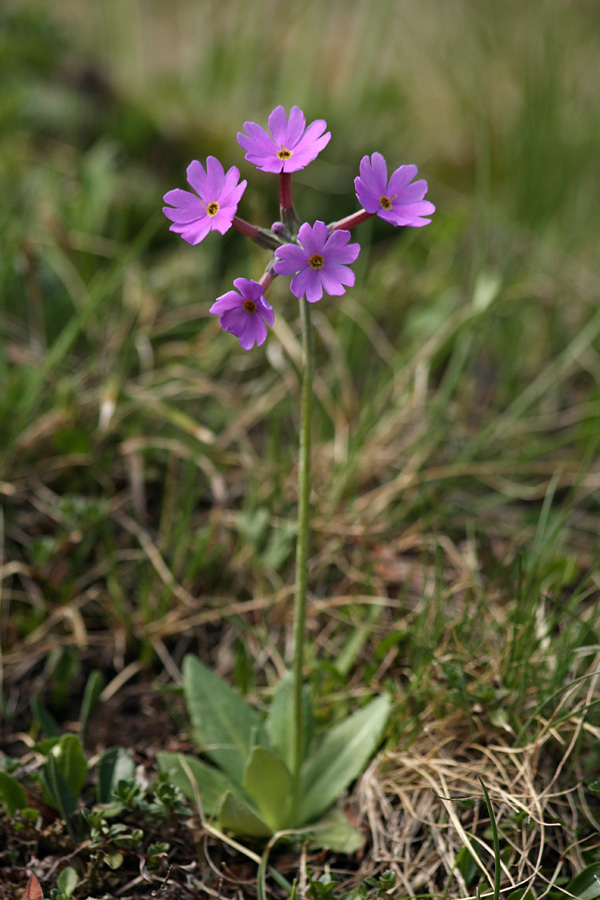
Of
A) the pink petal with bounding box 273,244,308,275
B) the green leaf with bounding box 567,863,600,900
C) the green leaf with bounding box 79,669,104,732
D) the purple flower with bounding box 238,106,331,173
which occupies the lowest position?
the green leaf with bounding box 79,669,104,732

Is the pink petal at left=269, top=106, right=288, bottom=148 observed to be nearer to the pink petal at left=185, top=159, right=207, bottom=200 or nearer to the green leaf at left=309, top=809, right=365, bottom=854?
the pink petal at left=185, top=159, right=207, bottom=200

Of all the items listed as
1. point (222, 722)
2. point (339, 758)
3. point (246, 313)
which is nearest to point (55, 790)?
point (222, 722)

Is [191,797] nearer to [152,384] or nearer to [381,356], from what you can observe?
[152,384]

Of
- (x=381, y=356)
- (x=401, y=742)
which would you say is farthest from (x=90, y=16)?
(x=401, y=742)

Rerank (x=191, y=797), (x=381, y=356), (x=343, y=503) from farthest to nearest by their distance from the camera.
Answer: (x=381, y=356) → (x=343, y=503) → (x=191, y=797)

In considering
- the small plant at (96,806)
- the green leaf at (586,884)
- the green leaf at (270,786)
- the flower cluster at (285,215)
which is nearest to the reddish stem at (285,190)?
the flower cluster at (285,215)

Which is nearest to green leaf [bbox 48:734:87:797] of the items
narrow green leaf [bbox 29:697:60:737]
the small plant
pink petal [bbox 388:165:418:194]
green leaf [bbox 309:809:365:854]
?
the small plant

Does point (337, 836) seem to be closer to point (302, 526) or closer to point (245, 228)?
point (302, 526)
